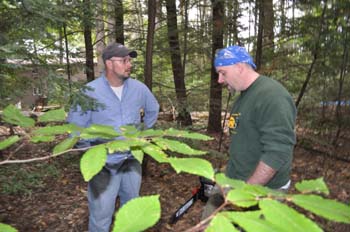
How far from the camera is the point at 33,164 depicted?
6.72 meters

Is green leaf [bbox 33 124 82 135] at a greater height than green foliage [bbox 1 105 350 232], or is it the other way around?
green leaf [bbox 33 124 82 135]

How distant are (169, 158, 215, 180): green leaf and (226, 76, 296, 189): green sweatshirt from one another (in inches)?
59.4

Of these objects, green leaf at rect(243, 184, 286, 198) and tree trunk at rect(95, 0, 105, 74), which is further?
tree trunk at rect(95, 0, 105, 74)

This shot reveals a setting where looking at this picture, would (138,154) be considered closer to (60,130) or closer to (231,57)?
(60,130)

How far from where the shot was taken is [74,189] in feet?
19.9

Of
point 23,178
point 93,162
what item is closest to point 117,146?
point 93,162

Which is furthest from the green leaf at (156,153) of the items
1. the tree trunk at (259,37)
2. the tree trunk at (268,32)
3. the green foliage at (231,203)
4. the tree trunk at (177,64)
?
the tree trunk at (268,32)

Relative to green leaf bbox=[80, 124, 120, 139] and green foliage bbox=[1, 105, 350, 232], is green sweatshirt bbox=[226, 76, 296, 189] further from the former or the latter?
green leaf bbox=[80, 124, 120, 139]

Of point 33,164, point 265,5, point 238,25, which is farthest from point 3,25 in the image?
point 265,5

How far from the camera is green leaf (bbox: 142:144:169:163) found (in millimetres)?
1085

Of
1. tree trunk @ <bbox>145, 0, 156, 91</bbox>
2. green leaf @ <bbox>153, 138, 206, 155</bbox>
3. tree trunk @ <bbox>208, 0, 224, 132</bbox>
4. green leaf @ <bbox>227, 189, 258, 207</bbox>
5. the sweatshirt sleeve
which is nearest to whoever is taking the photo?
green leaf @ <bbox>227, 189, 258, 207</bbox>

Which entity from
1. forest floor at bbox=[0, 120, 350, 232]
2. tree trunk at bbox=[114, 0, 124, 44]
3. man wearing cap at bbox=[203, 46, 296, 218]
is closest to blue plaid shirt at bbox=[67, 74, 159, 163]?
man wearing cap at bbox=[203, 46, 296, 218]

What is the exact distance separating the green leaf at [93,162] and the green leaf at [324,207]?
0.58 m

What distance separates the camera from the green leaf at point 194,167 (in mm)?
985
